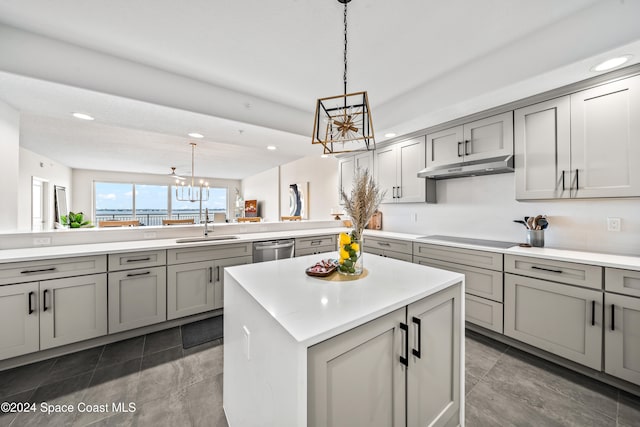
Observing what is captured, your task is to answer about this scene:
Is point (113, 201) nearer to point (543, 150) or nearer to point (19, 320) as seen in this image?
point (19, 320)

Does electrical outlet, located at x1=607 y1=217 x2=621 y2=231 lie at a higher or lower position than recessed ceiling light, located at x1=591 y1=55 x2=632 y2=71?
lower

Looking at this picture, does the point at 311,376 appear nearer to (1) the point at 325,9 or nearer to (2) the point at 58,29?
(1) the point at 325,9

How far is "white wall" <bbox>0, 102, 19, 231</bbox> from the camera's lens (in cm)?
218

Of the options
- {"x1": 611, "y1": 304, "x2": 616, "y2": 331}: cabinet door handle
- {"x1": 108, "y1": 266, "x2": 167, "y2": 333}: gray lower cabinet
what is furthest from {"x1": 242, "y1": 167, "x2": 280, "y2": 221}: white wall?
{"x1": 611, "y1": 304, "x2": 616, "y2": 331}: cabinet door handle

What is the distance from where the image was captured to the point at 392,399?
0.95m

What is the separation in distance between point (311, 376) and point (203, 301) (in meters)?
2.44

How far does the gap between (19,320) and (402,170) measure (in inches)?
163

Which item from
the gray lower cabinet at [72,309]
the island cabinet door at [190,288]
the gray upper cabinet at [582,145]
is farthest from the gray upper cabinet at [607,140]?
the gray lower cabinet at [72,309]

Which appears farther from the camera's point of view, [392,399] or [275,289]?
[275,289]

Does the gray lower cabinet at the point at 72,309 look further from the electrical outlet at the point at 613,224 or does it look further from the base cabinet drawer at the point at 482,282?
the electrical outlet at the point at 613,224

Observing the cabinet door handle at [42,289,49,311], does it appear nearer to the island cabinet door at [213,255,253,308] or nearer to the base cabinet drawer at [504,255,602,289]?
the island cabinet door at [213,255,253,308]

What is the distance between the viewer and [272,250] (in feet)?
10.4

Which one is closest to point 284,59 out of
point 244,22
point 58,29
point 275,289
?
point 244,22

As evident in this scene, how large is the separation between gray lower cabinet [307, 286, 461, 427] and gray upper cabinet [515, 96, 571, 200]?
164 centimetres
